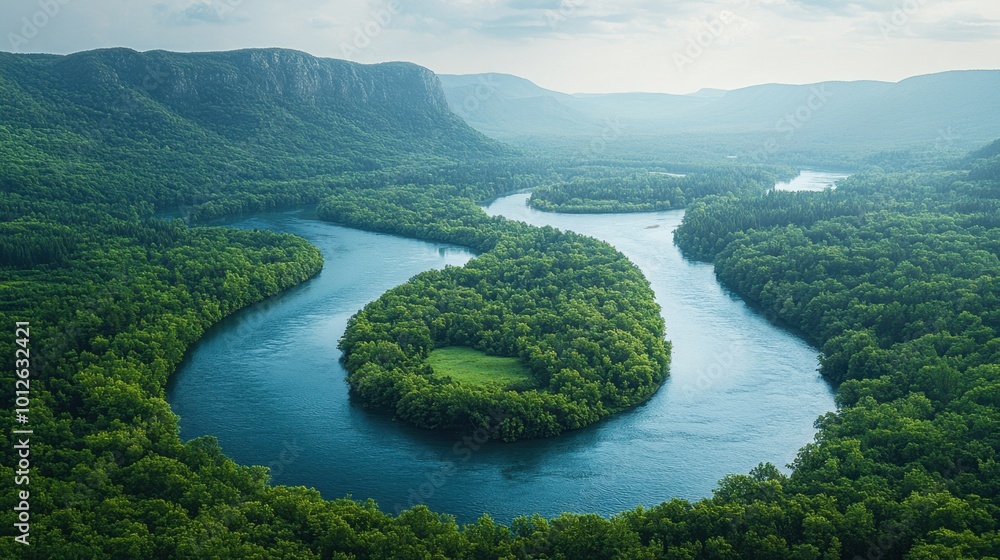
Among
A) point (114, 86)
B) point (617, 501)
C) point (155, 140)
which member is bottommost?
point (617, 501)

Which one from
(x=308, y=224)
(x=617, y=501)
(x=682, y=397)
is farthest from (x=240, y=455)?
(x=308, y=224)

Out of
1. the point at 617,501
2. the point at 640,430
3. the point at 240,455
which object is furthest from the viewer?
the point at 640,430

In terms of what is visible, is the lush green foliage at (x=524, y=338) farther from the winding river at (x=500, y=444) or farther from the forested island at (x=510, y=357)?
the winding river at (x=500, y=444)

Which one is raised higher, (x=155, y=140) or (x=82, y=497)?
(x=155, y=140)

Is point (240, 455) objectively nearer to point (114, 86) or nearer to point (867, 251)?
point (867, 251)

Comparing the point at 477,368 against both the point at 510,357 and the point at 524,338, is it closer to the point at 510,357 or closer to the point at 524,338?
the point at 510,357

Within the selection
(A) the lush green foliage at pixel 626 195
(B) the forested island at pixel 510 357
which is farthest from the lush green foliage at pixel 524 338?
(A) the lush green foliage at pixel 626 195
